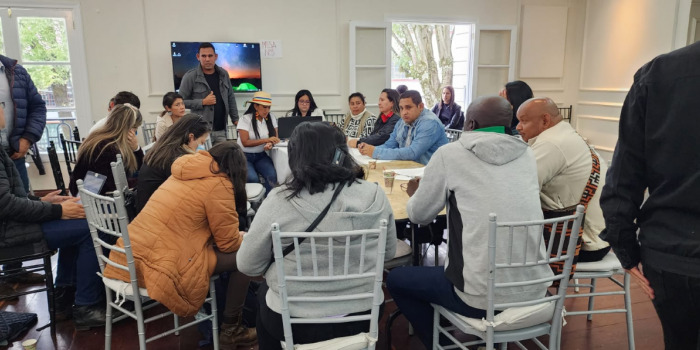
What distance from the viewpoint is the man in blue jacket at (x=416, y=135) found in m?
3.35

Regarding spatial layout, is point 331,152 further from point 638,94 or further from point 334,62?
point 334,62

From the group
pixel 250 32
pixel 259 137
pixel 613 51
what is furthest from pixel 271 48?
pixel 613 51

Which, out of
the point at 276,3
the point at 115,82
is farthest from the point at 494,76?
the point at 115,82

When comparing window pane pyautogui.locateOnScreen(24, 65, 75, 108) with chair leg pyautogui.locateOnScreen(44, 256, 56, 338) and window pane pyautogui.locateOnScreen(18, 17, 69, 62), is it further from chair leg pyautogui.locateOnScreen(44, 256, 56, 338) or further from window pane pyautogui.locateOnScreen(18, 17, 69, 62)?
chair leg pyautogui.locateOnScreen(44, 256, 56, 338)

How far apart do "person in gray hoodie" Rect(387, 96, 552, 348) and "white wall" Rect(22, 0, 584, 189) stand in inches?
183

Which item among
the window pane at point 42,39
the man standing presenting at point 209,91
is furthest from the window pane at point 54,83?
the man standing presenting at point 209,91

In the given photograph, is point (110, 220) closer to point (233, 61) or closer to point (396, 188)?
point (396, 188)

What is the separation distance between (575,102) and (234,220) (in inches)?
263

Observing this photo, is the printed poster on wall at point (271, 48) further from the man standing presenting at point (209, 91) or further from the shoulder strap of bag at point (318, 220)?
the shoulder strap of bag at point (318, 220)

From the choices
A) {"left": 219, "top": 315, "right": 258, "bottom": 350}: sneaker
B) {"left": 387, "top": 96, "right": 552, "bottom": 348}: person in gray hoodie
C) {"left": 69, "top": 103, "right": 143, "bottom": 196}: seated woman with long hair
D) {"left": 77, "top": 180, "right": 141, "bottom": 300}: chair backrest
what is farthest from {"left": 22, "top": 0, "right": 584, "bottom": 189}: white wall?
{"left": 387, "top": 96, "right": 552, "bottom": 348}: person in gray hoodie

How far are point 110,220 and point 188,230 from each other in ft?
1.07

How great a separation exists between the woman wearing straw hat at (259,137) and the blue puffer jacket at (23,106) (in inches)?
63.9

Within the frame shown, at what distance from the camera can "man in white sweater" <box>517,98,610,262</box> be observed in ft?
6.08

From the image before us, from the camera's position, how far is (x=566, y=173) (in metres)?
1.86
